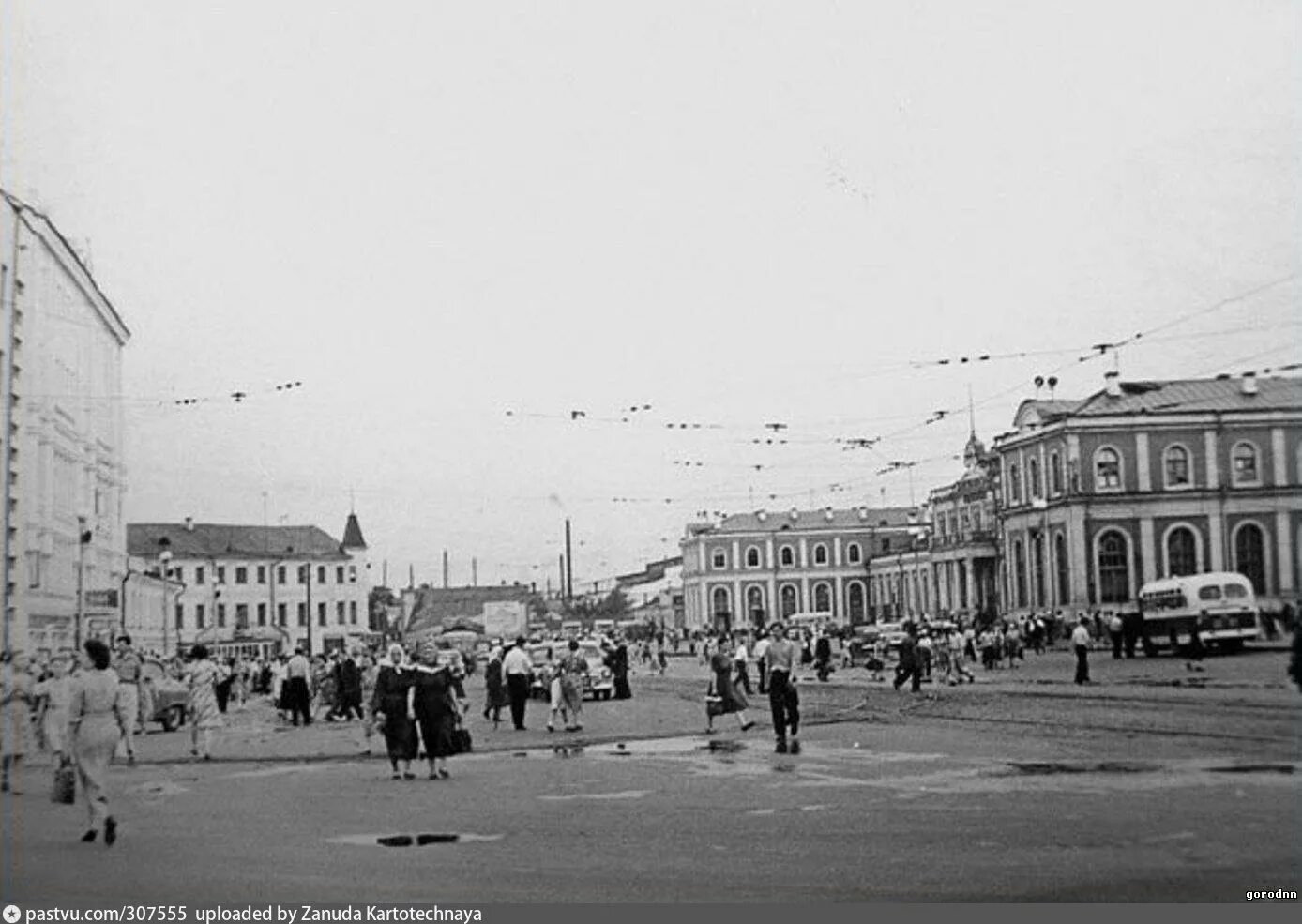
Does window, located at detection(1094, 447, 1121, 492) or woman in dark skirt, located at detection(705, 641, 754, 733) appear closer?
window, located at detection(1094, 447, 1121, 492)

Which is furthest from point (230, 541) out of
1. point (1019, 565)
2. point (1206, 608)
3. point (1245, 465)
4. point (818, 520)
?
point (818, 520)

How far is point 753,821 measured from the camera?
13617 millimetres

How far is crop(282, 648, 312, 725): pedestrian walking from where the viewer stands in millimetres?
32594

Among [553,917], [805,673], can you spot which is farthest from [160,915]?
[805,673]

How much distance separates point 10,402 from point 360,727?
1695 centimetres

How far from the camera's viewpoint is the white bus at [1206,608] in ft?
62.2

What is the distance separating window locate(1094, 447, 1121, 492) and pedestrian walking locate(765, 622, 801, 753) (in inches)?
213

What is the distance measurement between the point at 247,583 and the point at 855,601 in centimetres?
6135

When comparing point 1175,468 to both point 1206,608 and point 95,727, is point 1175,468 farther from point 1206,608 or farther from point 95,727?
point 95,727

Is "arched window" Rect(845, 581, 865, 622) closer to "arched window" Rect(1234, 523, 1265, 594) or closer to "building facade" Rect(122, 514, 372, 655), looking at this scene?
"building facade" Rect(122, 514, 372, 655)

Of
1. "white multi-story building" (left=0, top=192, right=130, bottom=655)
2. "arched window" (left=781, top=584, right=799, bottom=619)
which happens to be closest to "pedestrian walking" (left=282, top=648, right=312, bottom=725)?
"white multi-story building" (left=0, top=192, right=130, bottom=655)

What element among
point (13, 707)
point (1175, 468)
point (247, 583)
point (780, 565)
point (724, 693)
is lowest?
point (724, 693)

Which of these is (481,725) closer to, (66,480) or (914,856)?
(66,480)

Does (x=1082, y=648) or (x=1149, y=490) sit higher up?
(x=1149, y=490)
